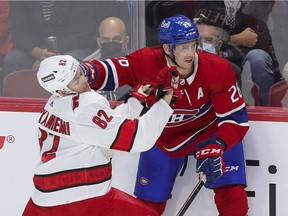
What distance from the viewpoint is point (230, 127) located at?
3156mm

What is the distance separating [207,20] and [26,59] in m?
0.79

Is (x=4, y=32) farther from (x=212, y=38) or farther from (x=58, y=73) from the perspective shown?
(x=58, y=73)

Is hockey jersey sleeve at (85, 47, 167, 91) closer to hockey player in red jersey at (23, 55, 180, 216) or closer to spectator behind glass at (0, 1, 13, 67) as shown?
hockey player in red jersey at (23, 55, 180, 216)

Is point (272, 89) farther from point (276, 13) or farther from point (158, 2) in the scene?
point (158, 2)

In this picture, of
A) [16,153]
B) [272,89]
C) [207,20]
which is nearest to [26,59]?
[16,153]

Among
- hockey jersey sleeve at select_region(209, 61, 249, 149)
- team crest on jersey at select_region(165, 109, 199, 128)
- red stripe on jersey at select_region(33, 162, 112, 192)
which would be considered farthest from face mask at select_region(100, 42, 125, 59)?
red stripe on jersey at select_region(33, 162, 112, 192)

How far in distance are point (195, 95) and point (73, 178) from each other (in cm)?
56

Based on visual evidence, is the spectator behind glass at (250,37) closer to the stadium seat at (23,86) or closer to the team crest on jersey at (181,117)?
the team crest on jersey at (181,117)

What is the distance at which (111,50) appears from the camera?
3752mm

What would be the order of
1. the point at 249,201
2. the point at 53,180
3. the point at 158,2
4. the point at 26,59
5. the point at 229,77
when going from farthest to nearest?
the point at 158,2
the point at 26,59
the point at 249,201
the point at 229,77
the point at 53,180

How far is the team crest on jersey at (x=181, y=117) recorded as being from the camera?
3223 millimetres

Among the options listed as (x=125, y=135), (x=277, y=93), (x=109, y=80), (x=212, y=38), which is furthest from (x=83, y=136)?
(x=212, y=38)

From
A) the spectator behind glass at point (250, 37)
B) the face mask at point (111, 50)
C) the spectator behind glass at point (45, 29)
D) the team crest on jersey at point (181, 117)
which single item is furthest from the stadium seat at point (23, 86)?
the spectator behind glass at point (250, 37)

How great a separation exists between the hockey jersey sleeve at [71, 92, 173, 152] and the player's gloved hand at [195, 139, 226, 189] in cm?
28
